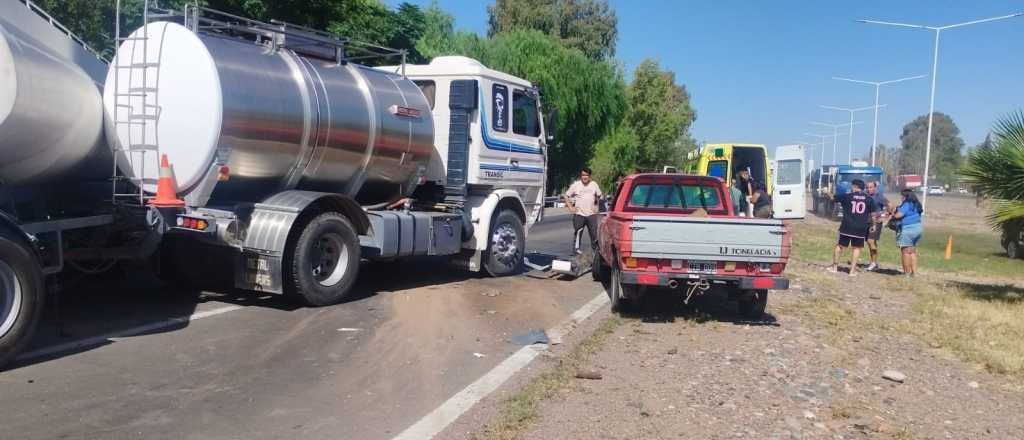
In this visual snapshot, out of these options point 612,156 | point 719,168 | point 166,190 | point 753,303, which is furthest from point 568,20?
point 166,190

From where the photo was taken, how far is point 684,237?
27.8ft

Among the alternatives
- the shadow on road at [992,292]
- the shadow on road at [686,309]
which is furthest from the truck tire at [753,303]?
the shadow on road at [992,292]

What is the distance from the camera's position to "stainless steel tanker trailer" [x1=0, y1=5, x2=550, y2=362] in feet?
25.3

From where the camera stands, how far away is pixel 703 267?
8523 mm

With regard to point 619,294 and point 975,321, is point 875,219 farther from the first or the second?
point 619,294

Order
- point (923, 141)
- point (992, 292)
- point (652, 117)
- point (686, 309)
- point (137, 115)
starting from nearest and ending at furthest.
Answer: point (137, 115) → point (686, 309) → point (992, 292) → point (652, 117) → point (923, 141)

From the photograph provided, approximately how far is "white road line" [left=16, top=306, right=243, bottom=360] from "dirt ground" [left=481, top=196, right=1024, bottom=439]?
A: 396cm

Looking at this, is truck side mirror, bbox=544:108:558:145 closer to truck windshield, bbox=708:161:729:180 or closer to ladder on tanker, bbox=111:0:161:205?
ladder on tanker, bbox=111:0:161:205

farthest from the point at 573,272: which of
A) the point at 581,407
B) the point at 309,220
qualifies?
the point at 581,407

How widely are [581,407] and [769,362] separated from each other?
2289 mm

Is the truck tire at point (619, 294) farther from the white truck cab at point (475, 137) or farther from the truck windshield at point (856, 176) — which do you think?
the truck windshield at point (856, 176)

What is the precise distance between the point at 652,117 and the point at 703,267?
1548 inches

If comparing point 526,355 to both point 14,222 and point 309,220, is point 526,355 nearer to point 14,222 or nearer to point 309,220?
point 309,220

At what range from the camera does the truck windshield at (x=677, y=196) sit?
1089cm
